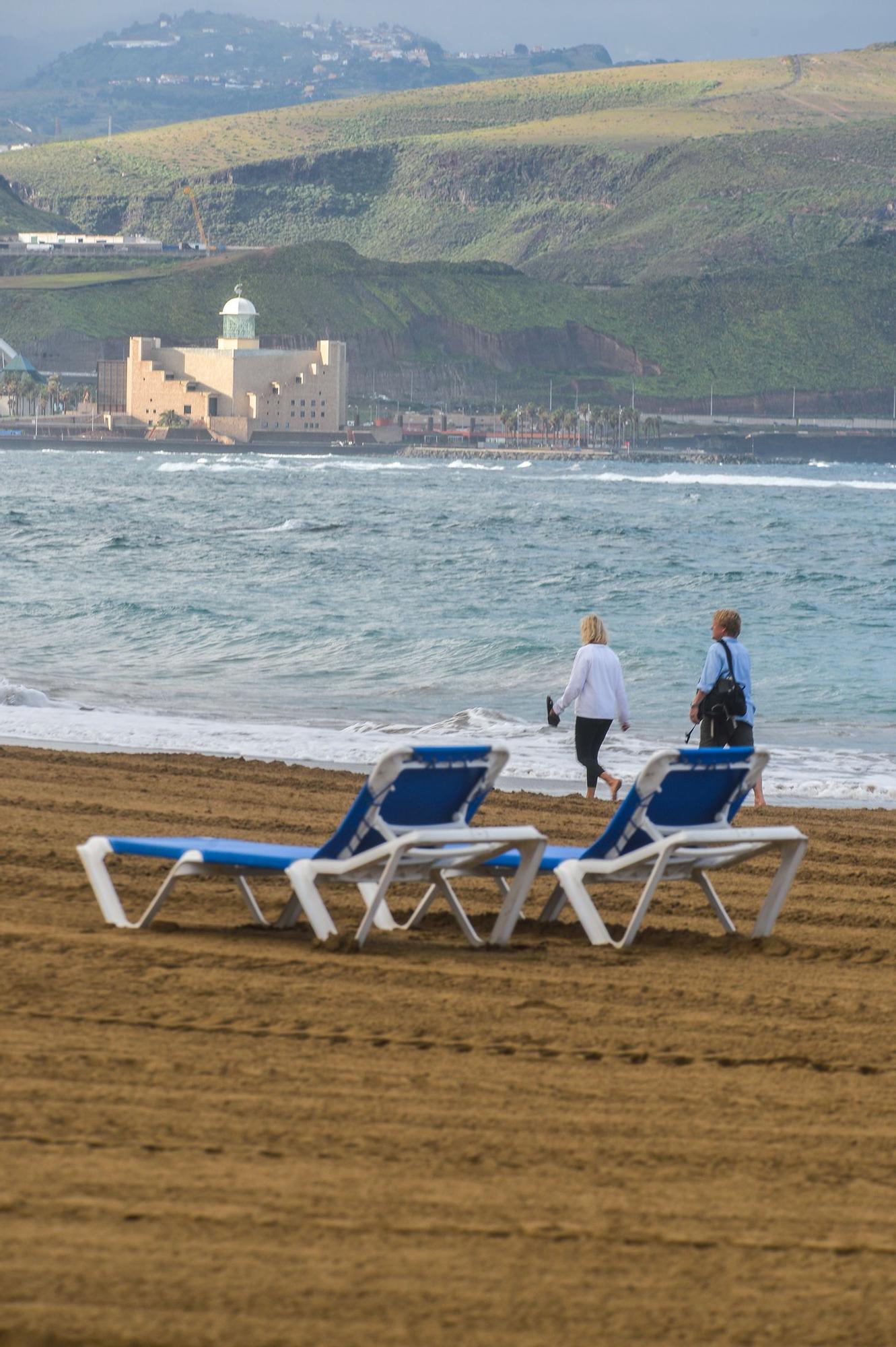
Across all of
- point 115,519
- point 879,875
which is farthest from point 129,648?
point 115,519

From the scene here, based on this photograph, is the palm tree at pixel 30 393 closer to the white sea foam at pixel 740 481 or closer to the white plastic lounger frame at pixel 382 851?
the white sea foam at pixel 740 481

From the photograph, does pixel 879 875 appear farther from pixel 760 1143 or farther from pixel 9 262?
pixel 9 262

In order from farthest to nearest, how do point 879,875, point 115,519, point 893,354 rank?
1. point 893,354
2. point 115,519
3. point 879,875

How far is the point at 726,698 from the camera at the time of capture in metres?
8.97

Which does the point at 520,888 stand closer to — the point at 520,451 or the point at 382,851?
the point at 382,851

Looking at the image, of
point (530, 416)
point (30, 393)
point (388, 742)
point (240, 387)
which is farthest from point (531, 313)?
point (388, 742)

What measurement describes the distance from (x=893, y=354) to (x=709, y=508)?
437ft

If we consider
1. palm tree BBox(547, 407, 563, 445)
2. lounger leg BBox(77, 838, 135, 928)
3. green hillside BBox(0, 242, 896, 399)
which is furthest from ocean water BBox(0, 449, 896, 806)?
green hillside BBox(0, 242, 896, 399)

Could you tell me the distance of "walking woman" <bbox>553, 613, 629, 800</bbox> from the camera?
927cm

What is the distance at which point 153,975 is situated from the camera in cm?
448

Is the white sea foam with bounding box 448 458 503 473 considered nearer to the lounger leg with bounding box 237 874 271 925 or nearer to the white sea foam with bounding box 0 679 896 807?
the white sea foam with bounding box 0 679 896 807

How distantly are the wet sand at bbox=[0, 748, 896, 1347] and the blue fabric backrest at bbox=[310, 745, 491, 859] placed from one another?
1.08 ft

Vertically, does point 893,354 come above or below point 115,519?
above

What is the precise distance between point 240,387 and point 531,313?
51.9 meters
